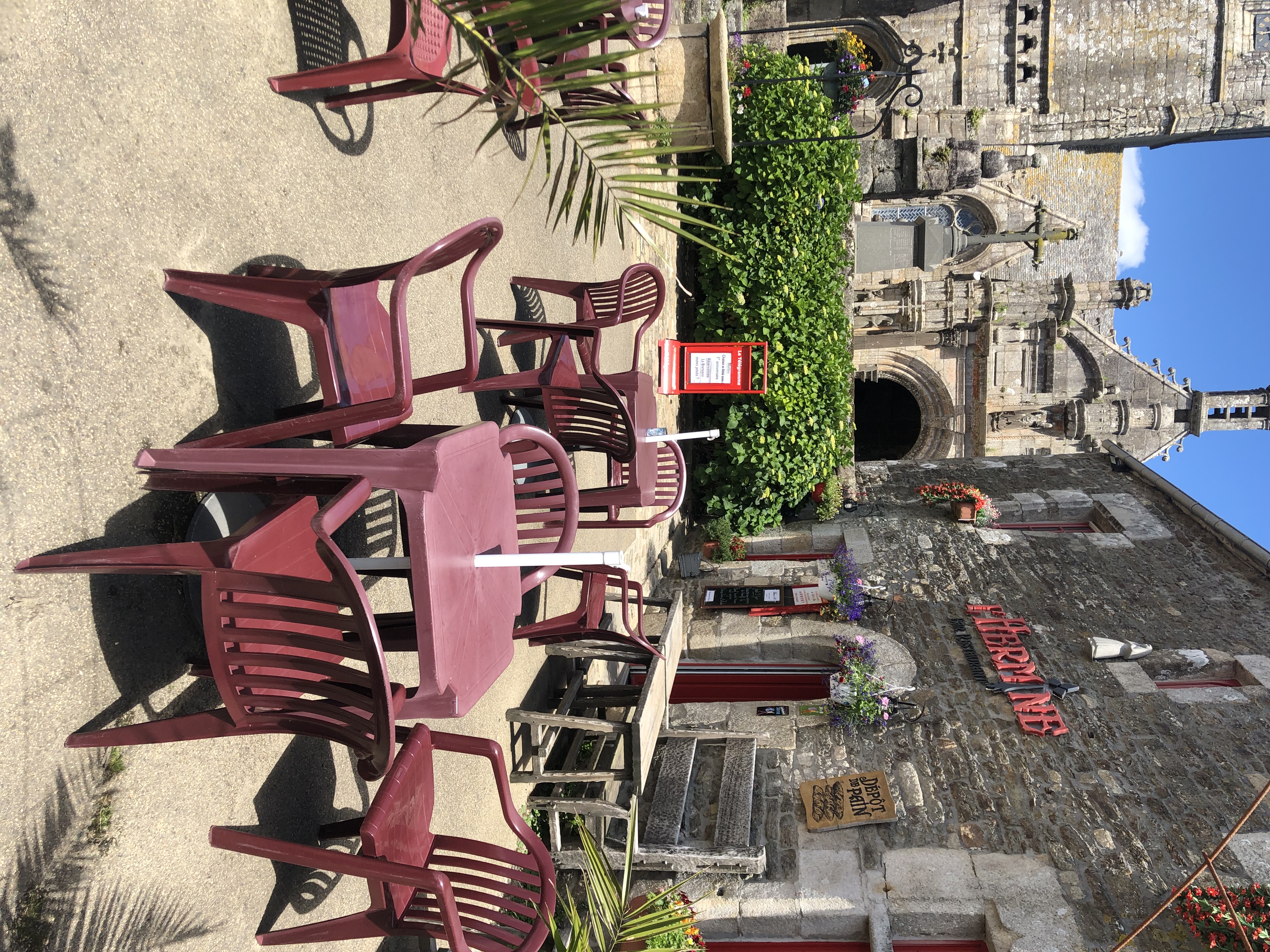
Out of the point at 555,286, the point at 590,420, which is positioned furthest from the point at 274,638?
the point at 555,286

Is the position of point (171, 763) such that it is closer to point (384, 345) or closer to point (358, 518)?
point (358, 518)

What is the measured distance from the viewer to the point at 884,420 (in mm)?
16453

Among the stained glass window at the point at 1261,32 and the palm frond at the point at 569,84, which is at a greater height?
the stained glass window at the point at 1261,32

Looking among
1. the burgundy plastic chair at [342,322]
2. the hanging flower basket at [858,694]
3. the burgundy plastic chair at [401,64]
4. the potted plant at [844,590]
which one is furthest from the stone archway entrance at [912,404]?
the burgundy plastic chair at [342,322]

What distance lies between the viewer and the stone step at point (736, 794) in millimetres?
4926

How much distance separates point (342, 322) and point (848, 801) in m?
4.58

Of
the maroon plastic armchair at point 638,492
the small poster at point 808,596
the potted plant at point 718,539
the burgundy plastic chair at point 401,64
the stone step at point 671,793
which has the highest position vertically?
the burgundy plastic chair at point 401,64

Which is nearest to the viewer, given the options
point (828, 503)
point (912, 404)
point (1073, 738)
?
point (1073, 738)

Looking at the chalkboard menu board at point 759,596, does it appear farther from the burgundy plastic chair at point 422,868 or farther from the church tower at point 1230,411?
the church tower at point 1230,411

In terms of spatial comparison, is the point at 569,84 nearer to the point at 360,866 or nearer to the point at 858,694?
the point at 360,866

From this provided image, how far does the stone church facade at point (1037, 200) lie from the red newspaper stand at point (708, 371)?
6.05 m

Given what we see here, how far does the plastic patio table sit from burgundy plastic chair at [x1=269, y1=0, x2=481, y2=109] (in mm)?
1339

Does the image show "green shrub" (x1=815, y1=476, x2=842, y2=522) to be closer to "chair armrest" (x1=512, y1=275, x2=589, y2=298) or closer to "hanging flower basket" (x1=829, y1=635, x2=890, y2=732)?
"hanging flower basket" (x1=829, y1=635, x2=890, y2=732)

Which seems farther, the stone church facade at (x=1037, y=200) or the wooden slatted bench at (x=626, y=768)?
the stone church facade at (x=1037, y=200)
